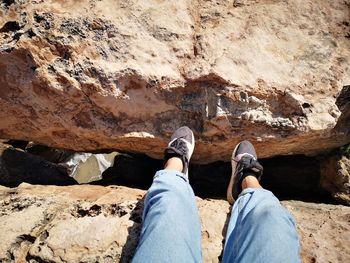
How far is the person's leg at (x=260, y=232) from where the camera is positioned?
1.90 meters

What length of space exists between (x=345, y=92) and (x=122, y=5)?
79.9 inches

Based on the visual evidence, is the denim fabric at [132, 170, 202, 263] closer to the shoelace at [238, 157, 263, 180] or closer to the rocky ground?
the rocky ground

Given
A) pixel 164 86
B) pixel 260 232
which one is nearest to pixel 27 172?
pixel 164 86

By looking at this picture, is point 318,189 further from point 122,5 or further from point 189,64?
point 122,5

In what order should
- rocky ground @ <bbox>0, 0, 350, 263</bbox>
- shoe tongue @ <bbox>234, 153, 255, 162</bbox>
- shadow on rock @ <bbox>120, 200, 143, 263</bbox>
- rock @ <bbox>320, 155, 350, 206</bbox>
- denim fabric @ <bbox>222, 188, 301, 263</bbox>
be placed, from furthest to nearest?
rock @ <bbox>320, 155, 350, 206</bbox>, shoe tongue @ <bbox>234, 153, 255, 162</bbox>, rocky ground @ <bbox>0, 0, 350, 263</bbox>, shadow on rock @ <bbox>120, 200, 143, 263</bbox>, denim fabric @ <bbox>222, 188, 301, 263</bbox>

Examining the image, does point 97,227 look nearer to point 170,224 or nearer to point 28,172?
point 170,224

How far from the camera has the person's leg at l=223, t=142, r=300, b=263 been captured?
6.23 feet

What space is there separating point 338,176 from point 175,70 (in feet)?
6.53

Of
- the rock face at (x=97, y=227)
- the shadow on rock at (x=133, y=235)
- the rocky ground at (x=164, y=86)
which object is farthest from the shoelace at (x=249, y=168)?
the shadow on rock at (x=133, y=235)

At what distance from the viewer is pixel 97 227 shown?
2.46 m

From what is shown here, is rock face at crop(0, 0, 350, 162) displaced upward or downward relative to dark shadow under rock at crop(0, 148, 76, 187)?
upward

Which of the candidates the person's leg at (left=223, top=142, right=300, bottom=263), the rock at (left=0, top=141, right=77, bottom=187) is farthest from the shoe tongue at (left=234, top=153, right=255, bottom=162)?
the rock at (left=0, top=141, right=77, bottom=187)

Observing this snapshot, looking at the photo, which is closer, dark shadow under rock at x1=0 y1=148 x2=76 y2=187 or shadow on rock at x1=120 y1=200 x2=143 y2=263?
shadow on rock at x1=120 y1=200 x2=143 y2=263

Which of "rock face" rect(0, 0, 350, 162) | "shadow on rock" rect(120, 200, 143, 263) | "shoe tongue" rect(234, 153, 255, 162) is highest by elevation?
"rock face" rect(0, 0, 350, 162)
